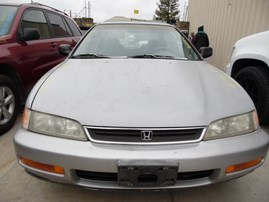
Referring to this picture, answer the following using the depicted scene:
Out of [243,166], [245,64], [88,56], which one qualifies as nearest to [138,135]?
[243,166]

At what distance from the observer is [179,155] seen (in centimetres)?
140

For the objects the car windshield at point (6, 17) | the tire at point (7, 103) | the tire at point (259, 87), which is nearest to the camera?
the tire at point (7, 103)

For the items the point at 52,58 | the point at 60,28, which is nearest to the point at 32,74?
the point at 52,58

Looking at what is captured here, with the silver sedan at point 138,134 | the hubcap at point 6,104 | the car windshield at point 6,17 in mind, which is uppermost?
the car windshield at point 6,17

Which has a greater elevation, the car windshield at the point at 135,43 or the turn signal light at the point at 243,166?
the car windshield at the point at 135,43

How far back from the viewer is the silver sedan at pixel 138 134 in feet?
4.63

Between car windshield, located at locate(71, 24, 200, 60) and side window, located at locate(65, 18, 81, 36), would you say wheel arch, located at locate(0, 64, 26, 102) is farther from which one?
side window, located at locate(65, 18, 81, 36)

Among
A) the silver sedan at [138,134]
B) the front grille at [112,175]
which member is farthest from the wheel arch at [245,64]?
the front grille at [112,175]

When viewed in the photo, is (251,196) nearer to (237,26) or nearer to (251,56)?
(251,56)

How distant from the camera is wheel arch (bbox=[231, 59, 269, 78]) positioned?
10.3 ft

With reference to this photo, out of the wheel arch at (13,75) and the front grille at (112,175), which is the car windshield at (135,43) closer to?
the wheel arch at (13,75)

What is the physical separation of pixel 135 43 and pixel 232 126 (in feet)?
5.02

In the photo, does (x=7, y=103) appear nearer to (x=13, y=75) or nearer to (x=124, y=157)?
(x=13, y=75)

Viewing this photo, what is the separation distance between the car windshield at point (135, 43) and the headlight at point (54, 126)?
42.2 inches
